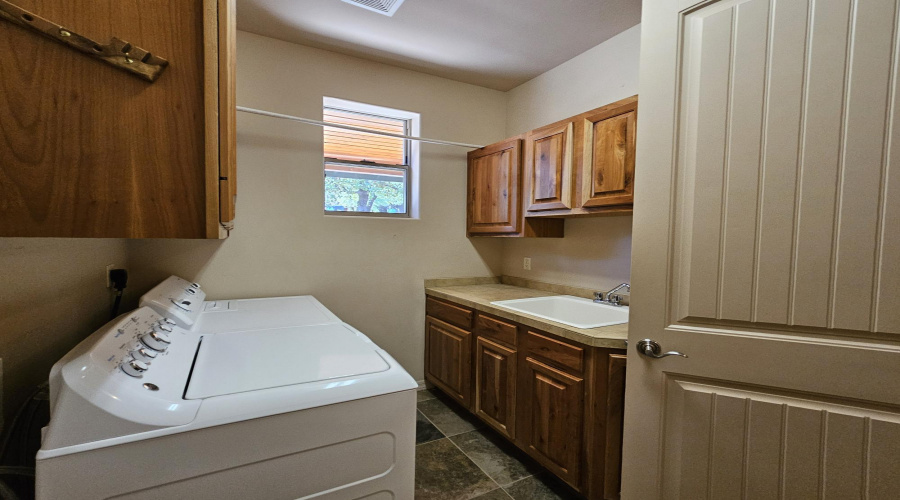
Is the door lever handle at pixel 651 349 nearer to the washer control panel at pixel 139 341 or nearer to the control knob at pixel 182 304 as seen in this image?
the washer control panel at pixel 139 341

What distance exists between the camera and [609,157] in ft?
6.06

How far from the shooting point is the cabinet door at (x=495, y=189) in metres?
2.51

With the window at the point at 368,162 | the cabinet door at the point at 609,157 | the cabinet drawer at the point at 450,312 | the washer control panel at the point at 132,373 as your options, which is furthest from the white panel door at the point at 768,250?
the window at the point at 368,162

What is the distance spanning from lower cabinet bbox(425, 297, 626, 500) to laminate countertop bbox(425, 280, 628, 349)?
4cm

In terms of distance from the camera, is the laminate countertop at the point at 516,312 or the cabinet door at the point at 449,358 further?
the cabinet door at the point at 449,358

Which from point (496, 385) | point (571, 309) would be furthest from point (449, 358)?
point (571, 309)

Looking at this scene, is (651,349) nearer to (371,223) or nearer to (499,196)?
(499,196)

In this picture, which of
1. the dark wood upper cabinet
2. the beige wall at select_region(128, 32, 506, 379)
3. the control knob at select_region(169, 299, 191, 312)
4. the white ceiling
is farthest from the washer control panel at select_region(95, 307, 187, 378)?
the dark wood upper cabinet

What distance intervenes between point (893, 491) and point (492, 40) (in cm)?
253

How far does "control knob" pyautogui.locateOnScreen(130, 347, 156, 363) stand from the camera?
0.94 meters

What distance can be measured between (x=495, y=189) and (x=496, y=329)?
1086 mm

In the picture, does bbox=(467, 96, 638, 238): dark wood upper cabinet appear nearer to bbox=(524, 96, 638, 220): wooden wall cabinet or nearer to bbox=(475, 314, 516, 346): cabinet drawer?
bbox=(524, 96, 638, 220): wooden wall cabinet

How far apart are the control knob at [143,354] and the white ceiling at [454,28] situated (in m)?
1.85

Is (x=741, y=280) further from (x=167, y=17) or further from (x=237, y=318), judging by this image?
(x=237, y=318)
